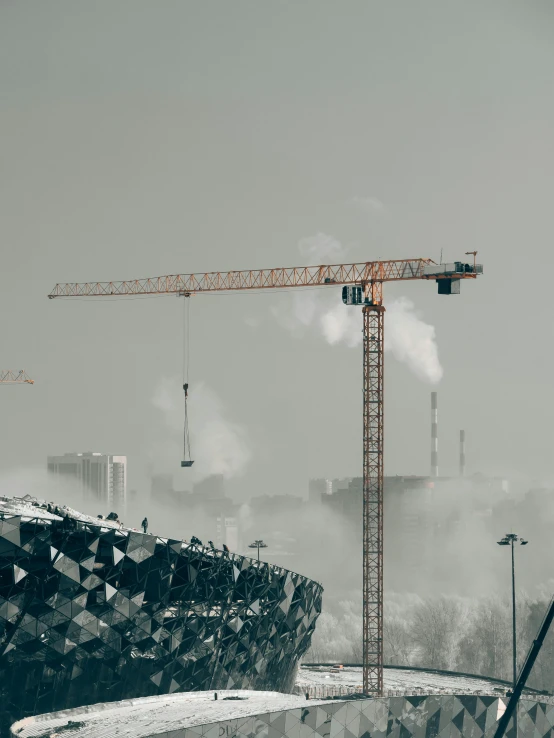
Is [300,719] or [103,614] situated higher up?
[103,614]

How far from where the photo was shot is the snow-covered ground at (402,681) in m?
165

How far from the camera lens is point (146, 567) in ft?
408

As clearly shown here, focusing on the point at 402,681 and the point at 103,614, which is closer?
the point at 103,614

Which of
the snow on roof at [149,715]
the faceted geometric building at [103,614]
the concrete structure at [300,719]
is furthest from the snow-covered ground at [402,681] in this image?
the concrete structure at [300,719]

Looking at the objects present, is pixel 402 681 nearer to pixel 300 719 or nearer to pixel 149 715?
pixel 149 715

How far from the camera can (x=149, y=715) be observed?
4094 inches

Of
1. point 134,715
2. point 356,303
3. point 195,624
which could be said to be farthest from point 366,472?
point 134,715

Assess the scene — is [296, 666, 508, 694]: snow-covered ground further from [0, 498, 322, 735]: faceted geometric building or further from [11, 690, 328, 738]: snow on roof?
[11, 690, 328, 738]: snow on roof

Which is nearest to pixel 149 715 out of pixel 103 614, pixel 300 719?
pixel 300 719

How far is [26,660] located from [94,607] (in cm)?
676

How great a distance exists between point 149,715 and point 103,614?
20.2 m

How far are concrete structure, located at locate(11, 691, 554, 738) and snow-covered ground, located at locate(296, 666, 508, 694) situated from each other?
52830mm

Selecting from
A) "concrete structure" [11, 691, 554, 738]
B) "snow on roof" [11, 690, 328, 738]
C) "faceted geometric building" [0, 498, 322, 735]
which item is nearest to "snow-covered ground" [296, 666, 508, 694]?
"faceted geometric building" [0, 498, 322, 735]

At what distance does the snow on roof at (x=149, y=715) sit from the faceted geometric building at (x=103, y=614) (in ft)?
36.6
